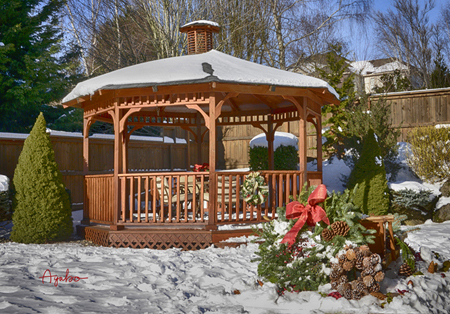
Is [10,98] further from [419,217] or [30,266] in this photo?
[419,217]

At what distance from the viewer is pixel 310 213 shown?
4.29 meters

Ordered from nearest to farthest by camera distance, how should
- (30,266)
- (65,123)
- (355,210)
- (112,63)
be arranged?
1. (355,210)
2. (30,266)
3. (65,123)
4. (112,63)

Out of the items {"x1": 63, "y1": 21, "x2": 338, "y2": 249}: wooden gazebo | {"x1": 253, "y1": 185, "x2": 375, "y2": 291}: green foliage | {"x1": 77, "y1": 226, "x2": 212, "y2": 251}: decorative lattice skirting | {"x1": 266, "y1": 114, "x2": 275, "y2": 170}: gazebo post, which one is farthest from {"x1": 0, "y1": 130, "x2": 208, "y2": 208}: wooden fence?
{"x1": 253, "y1": 185, "x2": 375, "y2": 291}: green foliage

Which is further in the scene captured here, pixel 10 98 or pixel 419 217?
pixel 10 98

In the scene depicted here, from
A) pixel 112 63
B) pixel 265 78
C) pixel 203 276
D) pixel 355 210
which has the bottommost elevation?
pixel 203 276

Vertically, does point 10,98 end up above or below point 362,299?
above

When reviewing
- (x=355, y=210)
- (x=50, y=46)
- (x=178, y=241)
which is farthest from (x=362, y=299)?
(x=50, y=46)

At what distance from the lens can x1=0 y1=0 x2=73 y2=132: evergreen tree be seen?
13.7 m

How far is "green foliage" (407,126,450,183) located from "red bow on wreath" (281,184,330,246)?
750 centimetres

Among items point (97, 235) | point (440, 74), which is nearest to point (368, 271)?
point (97, 235)

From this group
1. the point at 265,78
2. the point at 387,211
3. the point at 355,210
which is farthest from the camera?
the point at 387,211

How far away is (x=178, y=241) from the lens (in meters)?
7.12

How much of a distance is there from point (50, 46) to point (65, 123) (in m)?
3.16

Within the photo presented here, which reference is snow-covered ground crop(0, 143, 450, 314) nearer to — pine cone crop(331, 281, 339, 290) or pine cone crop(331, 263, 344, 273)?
pine cone crop(331, 281, 339, 290)
